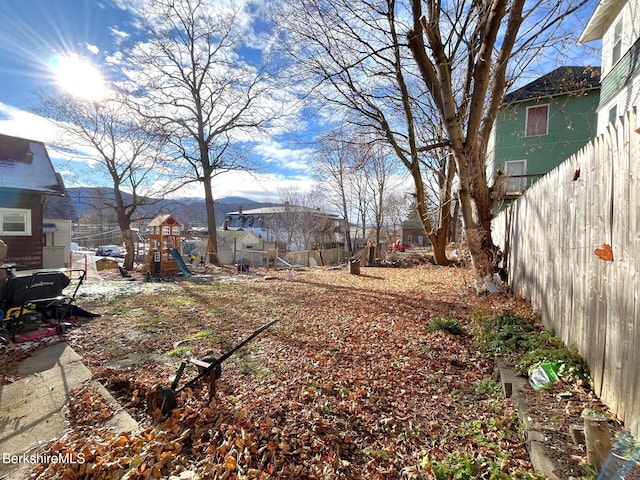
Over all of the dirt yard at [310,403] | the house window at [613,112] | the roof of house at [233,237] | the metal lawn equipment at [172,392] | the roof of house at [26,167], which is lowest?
the dirt yard at [310,403]

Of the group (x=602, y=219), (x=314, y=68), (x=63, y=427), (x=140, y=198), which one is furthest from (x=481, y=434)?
(x=140, y=198)

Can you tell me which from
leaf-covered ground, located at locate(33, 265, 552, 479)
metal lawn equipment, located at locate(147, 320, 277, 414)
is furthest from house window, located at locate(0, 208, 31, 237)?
metal lawn equipment, located at locate(147, 320, 277, 414)

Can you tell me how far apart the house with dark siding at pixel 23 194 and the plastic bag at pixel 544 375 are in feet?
48.9

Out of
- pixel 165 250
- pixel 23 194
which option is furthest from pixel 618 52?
pixel 23 194

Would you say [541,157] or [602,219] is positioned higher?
[541,157]

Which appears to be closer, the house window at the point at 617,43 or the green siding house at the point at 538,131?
the house window at the point at 617,43

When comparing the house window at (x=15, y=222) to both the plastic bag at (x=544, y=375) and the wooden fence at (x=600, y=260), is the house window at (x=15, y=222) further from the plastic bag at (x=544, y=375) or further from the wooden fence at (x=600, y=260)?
the wooden fence at (x=600, y=260)

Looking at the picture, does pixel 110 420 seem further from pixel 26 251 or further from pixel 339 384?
pixel 26 251

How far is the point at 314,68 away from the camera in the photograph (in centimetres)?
921

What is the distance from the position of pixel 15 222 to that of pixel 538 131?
23.8m

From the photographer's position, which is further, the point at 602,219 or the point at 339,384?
the point at 339,384

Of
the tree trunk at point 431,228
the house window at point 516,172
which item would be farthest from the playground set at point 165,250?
the house window at point 516,172

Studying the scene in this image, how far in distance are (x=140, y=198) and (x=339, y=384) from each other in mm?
19980

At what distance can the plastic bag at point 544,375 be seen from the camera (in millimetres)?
2637
